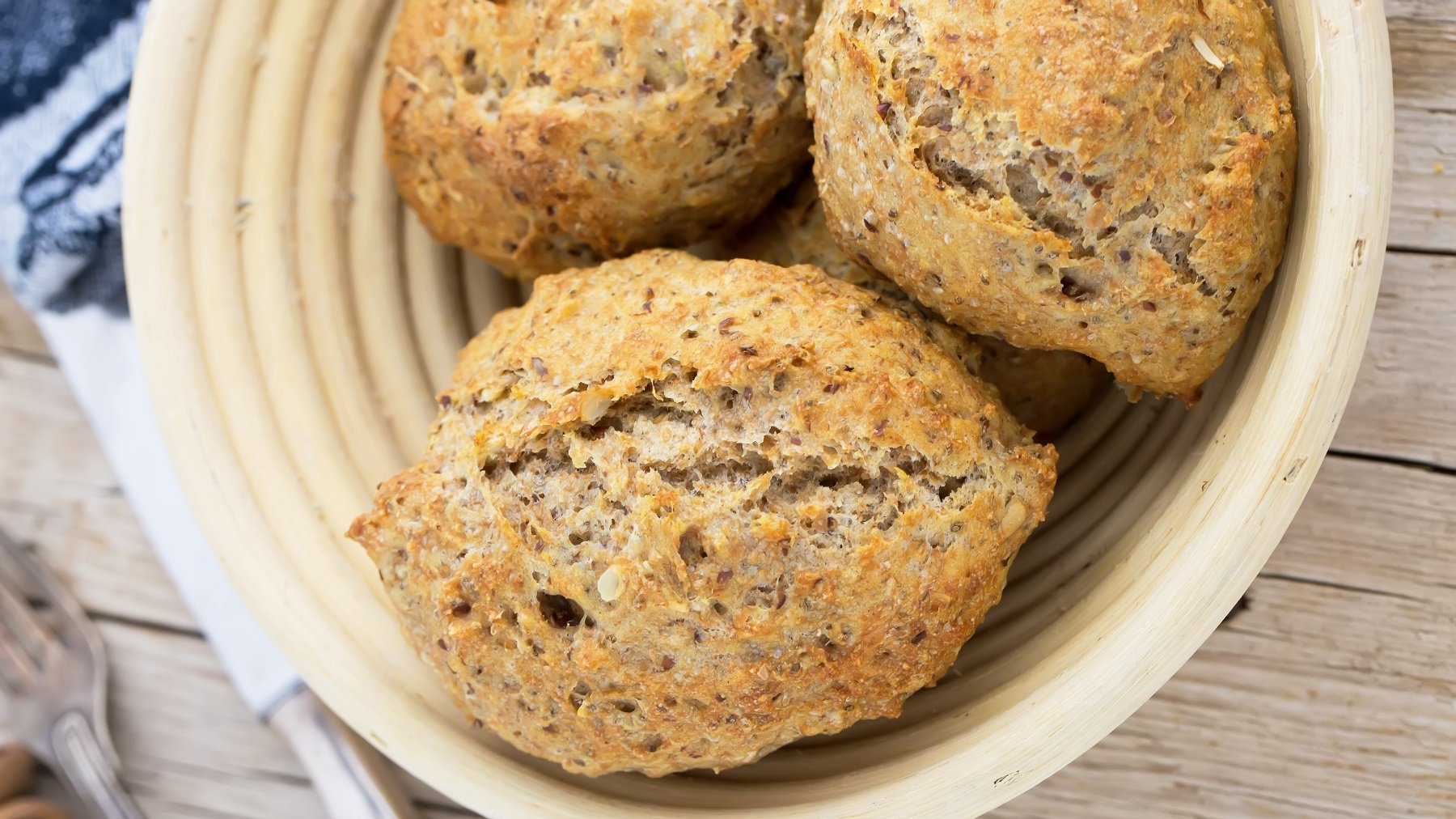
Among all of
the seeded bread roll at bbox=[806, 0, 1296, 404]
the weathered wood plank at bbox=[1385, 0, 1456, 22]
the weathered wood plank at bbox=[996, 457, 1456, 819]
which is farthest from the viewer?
the weathered wood plank at bbox=[996, 457, 1456, 819]

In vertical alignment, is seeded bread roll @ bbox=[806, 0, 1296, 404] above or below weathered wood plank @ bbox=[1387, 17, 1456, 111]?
below

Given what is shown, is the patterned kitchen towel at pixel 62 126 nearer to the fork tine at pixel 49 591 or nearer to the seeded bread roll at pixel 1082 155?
the fork tine at pixel 49 591

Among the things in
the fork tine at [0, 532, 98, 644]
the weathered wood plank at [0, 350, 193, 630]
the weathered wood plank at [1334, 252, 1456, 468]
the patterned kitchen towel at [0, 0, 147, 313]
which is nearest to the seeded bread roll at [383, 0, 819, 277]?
the patterned kitchen towel at [0, 0, 147, 313]

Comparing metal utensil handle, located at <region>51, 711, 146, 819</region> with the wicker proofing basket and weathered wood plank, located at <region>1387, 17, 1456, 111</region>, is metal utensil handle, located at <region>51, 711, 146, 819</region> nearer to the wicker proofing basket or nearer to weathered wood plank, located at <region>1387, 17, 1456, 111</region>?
the wicker proofing basket

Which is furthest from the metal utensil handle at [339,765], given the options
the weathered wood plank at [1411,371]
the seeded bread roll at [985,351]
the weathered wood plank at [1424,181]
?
the weathered wood plank at [1424,181]

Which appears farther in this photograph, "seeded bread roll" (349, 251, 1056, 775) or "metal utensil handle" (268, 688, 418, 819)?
"metal utensil handle" (268, 688, 418, 819)

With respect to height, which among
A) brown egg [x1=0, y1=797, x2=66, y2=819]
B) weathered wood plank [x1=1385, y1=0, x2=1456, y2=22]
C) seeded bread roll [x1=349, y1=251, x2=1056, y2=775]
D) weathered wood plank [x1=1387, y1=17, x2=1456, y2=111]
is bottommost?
brown egg [x1=0, y1=797, x2=66, y2=819]
